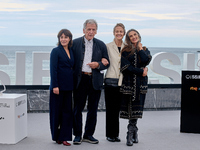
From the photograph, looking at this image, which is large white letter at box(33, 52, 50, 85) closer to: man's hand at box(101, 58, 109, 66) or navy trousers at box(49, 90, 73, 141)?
navy trousers at box(49, 90, 73, 141)

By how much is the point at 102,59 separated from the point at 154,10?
36.1 m

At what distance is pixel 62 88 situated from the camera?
161 inches

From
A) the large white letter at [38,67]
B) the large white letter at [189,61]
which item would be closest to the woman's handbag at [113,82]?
the large white letter at [38,67]

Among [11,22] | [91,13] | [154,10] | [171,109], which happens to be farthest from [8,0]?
[171,109]

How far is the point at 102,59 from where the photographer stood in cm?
418

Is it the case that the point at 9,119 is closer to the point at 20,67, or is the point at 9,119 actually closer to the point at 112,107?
the point at 112,107

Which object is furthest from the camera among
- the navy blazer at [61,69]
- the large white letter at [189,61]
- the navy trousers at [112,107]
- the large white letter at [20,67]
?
the large white letter at [189,61]

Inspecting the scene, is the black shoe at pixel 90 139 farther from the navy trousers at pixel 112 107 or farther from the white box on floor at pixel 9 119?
the white box on floor at pixel 9 119

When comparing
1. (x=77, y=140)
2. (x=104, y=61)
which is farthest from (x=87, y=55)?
(x=77, y=140)

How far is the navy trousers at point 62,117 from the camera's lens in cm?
418

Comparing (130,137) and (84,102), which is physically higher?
(84,102)

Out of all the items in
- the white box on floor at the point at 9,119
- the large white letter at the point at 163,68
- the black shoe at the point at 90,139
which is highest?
the large white letter at the point at 163,68

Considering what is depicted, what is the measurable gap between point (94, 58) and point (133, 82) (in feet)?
1.72

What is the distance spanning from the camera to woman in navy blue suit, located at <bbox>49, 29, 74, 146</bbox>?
4070 millimetres
